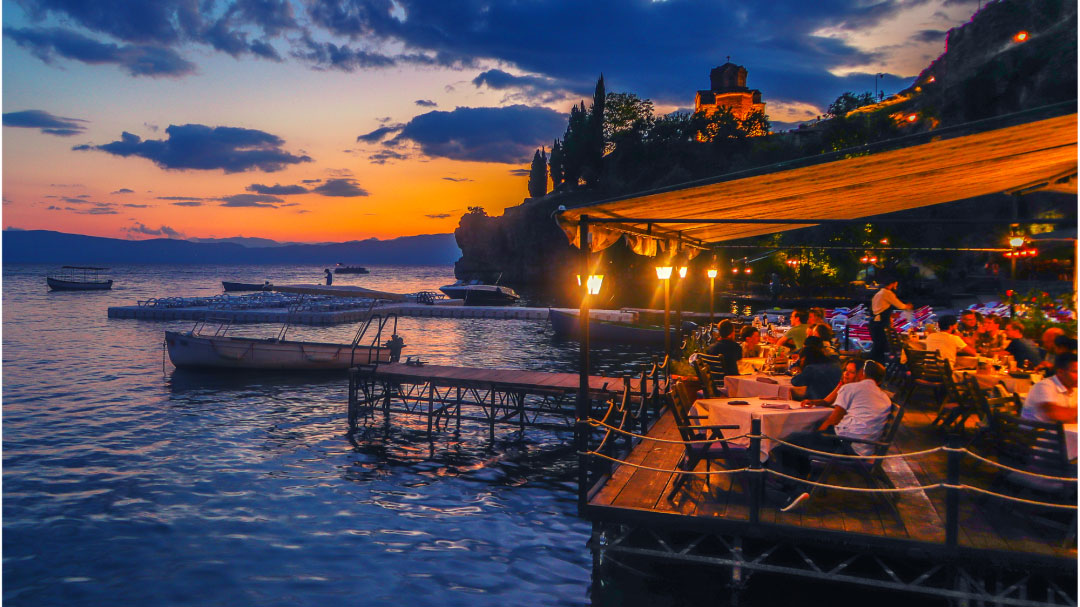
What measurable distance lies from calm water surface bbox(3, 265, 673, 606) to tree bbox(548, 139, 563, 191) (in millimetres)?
101023

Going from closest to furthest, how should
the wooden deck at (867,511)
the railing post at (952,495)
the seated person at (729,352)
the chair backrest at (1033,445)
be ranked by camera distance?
1. the railing post at (952,495)
2. the chair backrest at (1033,445)
3. the wooden deck at (867,511)
4. the seated person at (729,352)

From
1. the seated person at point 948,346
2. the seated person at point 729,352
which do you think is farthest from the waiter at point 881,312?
the seated person at point 729,352

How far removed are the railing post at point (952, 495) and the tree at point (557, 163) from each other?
116 m

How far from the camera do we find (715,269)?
815 inches

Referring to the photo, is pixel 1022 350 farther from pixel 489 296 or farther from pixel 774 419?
pixel 489 296

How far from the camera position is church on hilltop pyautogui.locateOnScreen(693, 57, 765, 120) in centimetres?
14575

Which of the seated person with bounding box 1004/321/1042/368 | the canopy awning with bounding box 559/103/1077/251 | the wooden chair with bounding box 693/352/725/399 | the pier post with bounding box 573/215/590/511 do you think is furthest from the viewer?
the wooden chair with bounding box 693/352/725/399

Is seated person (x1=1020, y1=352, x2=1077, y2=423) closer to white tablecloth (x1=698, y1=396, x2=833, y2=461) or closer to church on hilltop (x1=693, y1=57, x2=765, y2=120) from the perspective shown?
white tablecloth (x1=698, y1=396, x2=833, y2=461)

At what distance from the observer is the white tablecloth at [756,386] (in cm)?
1060

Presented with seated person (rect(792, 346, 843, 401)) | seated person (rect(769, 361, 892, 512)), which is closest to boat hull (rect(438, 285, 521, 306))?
seated person (rect(792, 346, 843, 401))

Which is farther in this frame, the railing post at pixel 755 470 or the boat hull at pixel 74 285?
the boat hull at pixel 74 285

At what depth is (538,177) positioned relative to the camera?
131750 mm

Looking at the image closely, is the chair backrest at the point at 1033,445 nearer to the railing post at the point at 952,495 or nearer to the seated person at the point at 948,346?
the railing post at the point at 952,495

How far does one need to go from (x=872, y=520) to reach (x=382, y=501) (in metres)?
9.34
